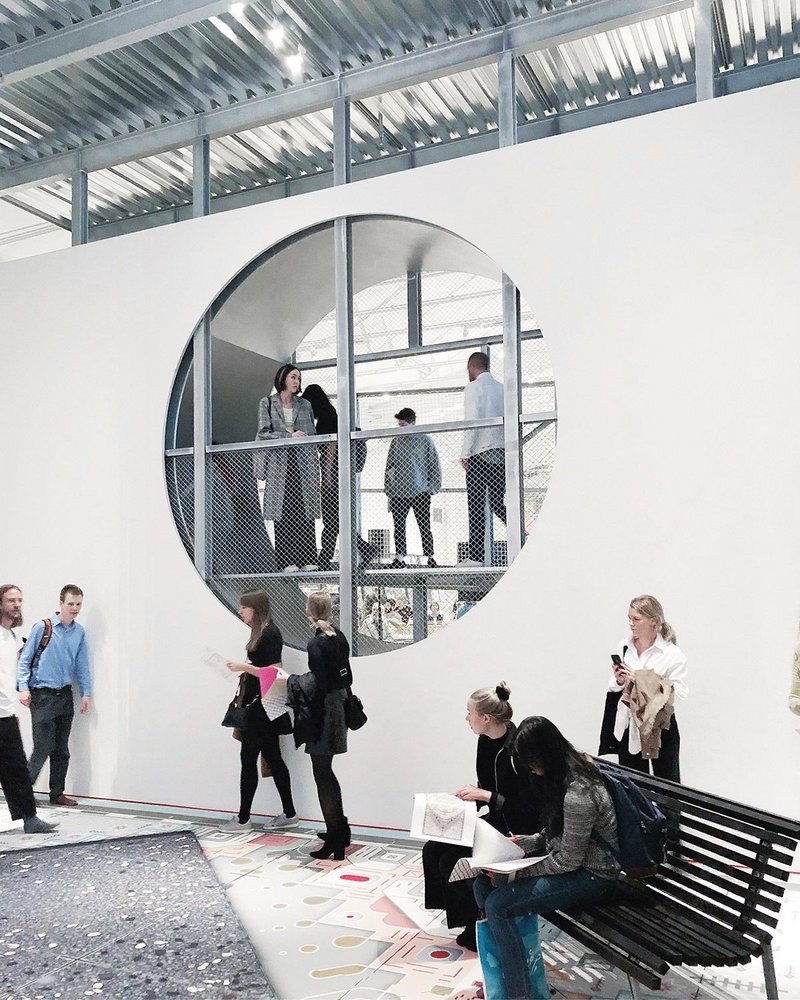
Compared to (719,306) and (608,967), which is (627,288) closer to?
(719,306)

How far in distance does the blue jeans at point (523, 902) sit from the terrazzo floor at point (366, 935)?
34cm

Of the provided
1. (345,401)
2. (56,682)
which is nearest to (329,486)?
(345,401)

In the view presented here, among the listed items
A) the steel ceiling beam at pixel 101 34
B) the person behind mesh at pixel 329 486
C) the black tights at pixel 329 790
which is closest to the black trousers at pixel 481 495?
the person behind mesh at pixel 329 486

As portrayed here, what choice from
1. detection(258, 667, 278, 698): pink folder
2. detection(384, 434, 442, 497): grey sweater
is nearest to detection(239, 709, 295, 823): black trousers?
detection(258, 667, 278, 698): pink folder

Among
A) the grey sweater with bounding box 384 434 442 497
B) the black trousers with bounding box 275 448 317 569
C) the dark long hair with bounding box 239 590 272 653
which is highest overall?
the grey sweater with bounding box 384 434 442 497

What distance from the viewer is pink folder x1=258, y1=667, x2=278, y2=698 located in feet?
18.1

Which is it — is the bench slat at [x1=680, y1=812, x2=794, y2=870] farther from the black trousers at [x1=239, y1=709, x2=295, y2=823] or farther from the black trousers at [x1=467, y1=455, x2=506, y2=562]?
the black trousers at [x1=239, y1=709, x2=295, y2=823]

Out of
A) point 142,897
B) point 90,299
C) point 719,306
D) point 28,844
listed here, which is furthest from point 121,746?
point 719,306

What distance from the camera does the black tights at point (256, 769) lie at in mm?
5543

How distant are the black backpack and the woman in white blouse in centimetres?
136

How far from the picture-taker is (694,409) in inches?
192

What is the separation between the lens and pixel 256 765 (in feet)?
18.5

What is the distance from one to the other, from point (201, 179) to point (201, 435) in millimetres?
1945

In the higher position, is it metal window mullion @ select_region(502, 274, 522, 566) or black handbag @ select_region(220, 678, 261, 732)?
metal window mullion @ select_region(502, 274, 522, 566)
